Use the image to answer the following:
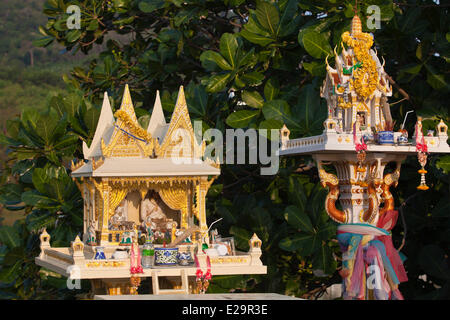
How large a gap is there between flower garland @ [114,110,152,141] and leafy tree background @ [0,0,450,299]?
2.99 meters

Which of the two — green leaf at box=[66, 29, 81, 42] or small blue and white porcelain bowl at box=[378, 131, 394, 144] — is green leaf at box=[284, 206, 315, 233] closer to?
small blue and white porcelain bowl at box=[378, 131, 394, 144]

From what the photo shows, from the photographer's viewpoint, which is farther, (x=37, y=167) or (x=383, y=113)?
(x=37, y=167)

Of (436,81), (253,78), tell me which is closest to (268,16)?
(253,78)

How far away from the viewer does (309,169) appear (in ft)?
80.5

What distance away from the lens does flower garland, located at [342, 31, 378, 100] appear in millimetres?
15438

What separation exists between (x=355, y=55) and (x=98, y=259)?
6290 mm

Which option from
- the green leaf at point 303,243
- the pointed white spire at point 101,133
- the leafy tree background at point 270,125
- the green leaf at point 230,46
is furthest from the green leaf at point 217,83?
the green leaf at point 303,243

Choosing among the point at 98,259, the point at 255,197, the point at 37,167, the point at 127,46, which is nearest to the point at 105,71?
the point at 127,46

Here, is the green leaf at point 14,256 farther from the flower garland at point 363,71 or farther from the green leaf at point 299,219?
the flower garland at point 363,71

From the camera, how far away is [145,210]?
796 inches

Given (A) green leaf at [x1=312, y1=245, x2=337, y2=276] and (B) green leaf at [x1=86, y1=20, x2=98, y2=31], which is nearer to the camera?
(A) green leaf at [x1=312, y1=245, x2=337, y2=276]

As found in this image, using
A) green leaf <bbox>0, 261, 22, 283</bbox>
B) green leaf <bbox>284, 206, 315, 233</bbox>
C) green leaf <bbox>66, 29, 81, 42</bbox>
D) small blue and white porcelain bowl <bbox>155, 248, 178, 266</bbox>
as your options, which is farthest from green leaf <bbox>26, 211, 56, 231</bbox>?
green leaf <bbox>284, 206, 315, 233</bbox>

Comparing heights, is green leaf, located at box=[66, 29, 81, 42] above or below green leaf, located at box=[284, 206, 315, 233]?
above

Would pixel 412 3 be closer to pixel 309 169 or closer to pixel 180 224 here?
pixel 309 169
